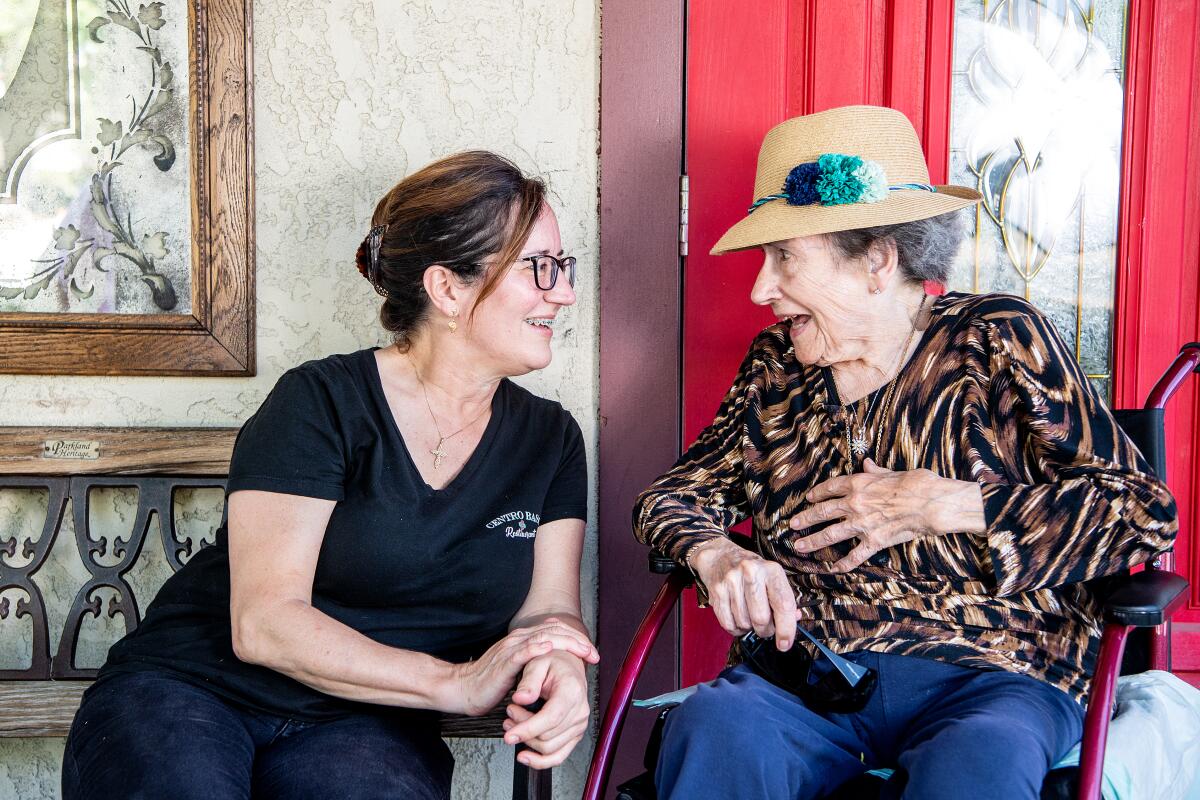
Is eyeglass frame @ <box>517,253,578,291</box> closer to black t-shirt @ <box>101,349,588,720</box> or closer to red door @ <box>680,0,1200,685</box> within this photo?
black t-shirt @ <box>101,349,588,720</box>

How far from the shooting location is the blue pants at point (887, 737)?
4.62 feet

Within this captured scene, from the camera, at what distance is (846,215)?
1.83 m

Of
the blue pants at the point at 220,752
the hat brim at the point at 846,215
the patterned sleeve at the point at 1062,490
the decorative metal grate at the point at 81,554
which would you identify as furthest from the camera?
the decorative metal grate at the point at 81,554

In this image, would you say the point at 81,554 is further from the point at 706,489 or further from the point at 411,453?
the point at 706,489

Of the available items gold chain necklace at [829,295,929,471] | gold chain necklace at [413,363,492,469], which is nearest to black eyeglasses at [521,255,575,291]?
gold chain necklace at [413,363,492,469]

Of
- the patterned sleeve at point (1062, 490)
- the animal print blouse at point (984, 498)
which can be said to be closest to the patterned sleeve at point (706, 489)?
the animal print blouse at point (984, 498)

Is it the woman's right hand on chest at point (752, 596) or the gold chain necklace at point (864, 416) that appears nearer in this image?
the woman's right hand on chest at point (752, 596)

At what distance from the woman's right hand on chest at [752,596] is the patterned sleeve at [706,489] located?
5.5 inches

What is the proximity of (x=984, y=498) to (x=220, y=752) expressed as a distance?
1.37m

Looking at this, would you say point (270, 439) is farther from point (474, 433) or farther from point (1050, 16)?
point (1050, 16)

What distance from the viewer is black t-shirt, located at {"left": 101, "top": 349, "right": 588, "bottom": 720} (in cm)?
176

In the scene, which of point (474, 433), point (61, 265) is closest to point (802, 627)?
point (474, 433)

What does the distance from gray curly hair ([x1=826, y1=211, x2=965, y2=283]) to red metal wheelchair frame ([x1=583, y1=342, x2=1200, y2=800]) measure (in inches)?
20.9

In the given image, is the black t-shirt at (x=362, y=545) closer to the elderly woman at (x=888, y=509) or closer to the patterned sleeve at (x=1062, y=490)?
the elderly woman at (x=888, y=509)
